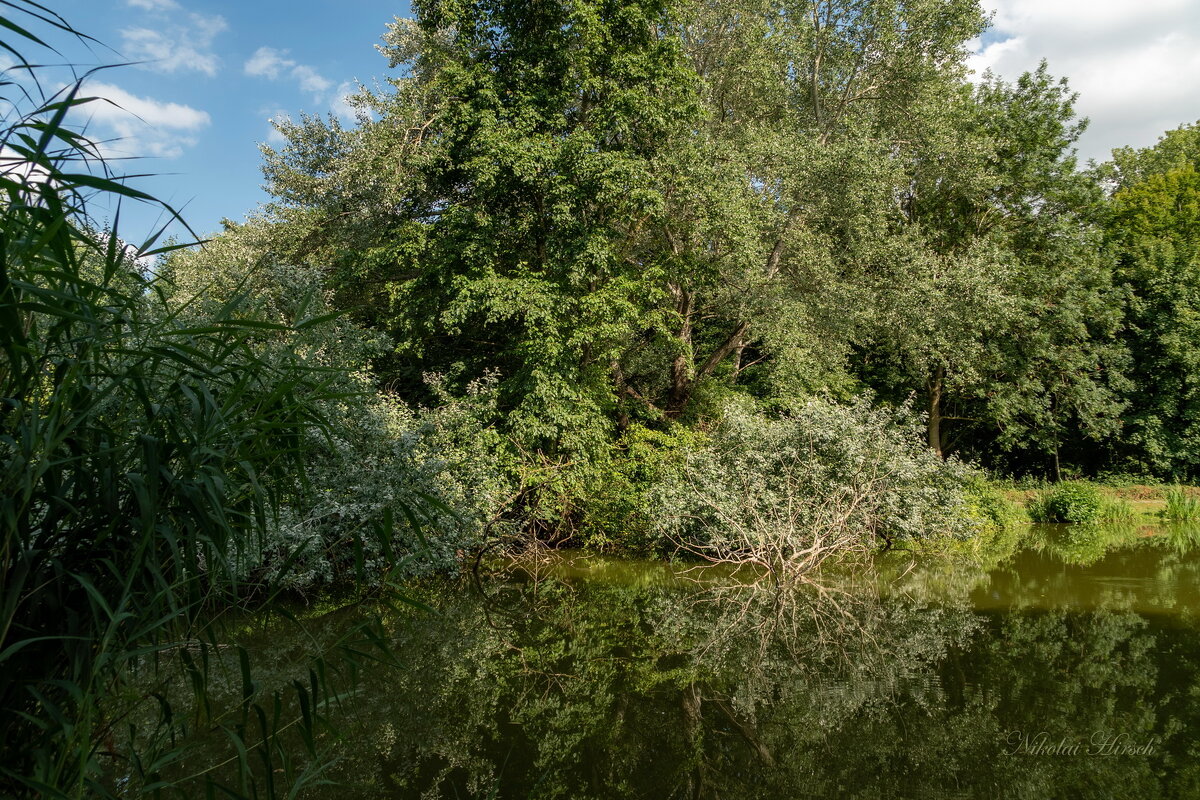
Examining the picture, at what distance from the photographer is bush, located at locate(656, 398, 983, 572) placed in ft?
37.9

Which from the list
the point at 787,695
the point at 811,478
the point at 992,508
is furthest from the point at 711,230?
the point at 787,695

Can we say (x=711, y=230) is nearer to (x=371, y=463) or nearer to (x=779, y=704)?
(x=371, y=463)

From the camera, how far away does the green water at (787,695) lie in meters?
4.82

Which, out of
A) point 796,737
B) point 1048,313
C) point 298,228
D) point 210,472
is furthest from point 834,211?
point 210,472

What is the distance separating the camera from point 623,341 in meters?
16.2

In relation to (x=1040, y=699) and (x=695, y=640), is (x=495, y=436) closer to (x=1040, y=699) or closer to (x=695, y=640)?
(x=695, y=640)

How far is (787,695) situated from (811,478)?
603cm

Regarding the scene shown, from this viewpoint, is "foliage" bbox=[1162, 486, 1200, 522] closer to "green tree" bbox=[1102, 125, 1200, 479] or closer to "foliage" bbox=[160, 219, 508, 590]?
"green tree" bbox=[1102, 125, 1200, 479]

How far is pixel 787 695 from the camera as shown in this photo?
20.7 ft

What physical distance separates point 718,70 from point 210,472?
1876 cm

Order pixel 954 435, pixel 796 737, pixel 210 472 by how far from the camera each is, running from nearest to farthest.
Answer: pixel 210 472
pixel 796 737
pixel 954 435

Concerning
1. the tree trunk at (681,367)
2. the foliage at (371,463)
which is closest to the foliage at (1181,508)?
the tree trunk at (681,367)

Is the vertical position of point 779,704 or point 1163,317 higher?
point 1163,317

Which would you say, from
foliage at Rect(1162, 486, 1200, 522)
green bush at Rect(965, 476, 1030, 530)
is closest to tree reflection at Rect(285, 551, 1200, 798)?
green bush at Rect(965, 476, 1030, 530)
